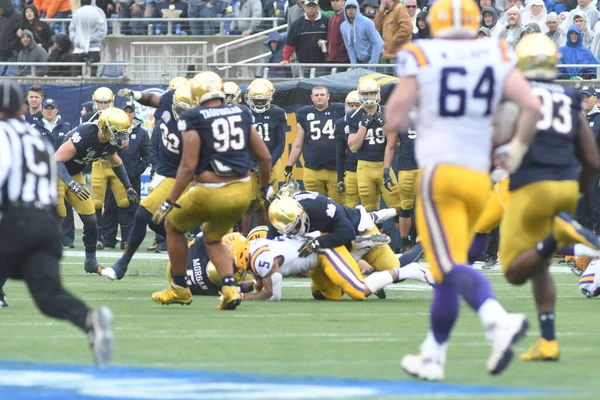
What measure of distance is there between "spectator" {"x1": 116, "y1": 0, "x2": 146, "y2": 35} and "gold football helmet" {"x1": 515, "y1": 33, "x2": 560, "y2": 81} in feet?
57.2

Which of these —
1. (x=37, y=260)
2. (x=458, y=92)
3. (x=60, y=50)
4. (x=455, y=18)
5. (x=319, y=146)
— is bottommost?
(x=319, y=146)

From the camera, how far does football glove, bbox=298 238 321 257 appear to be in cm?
1076

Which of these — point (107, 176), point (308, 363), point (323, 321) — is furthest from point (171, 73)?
point (308, 363)

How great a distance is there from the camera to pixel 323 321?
9.24m

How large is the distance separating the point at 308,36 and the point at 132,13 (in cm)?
583

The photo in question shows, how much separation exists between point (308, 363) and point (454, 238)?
1.16 metres

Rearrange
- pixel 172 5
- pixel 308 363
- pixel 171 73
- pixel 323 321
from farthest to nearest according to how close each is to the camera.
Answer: pixel 172 5
pixel 171 73
pixel 323 321
pixel 308 363

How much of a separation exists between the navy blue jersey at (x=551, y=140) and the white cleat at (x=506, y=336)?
1.68 m

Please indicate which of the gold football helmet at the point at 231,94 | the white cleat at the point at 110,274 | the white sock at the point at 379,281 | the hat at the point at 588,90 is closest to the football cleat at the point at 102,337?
the white sock at the point at 379,281

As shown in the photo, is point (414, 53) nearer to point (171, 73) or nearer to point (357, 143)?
point (357, 143)

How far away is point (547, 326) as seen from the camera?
7.06 m

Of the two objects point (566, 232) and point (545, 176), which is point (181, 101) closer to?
point (566, 232)

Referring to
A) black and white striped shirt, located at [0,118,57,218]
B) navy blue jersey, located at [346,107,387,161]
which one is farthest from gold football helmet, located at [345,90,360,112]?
black and white striped shirt, located at [0,118,57,218]

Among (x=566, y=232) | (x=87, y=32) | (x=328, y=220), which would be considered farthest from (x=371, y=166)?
(x=566, y=232)
